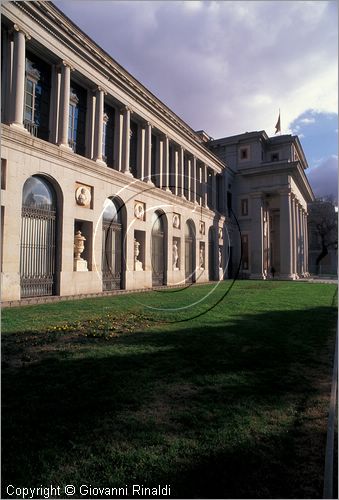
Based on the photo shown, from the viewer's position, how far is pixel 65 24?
828 inches

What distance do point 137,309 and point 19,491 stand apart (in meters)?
11.3

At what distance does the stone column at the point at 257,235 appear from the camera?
163ft

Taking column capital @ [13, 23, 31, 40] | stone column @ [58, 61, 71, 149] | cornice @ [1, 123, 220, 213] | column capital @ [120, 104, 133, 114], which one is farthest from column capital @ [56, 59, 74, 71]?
column capital @ [120, 104, 133, 114]

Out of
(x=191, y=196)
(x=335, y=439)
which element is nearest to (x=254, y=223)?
(x=191, y=196)

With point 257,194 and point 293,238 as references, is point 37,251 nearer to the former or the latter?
point 257,194

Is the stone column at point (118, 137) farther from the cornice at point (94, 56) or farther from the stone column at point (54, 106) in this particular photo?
the stone column at point (54, 106)

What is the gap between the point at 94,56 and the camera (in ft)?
79.0

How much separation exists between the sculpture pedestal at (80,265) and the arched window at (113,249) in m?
2.25

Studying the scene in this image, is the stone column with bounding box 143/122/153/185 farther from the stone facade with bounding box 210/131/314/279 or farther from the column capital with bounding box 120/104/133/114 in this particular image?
the stone facade with bounding box 210/131/314/279

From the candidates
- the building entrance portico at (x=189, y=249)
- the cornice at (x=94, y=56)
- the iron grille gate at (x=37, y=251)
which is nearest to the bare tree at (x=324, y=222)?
the cornice at (x=94, y=56)

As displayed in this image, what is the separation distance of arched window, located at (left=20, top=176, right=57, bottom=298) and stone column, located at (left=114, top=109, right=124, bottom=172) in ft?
26.7

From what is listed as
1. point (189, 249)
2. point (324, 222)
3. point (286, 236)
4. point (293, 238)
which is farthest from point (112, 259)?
point (324, 222)

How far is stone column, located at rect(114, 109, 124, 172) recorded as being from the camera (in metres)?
27.5

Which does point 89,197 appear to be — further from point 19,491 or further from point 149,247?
point 19,491
